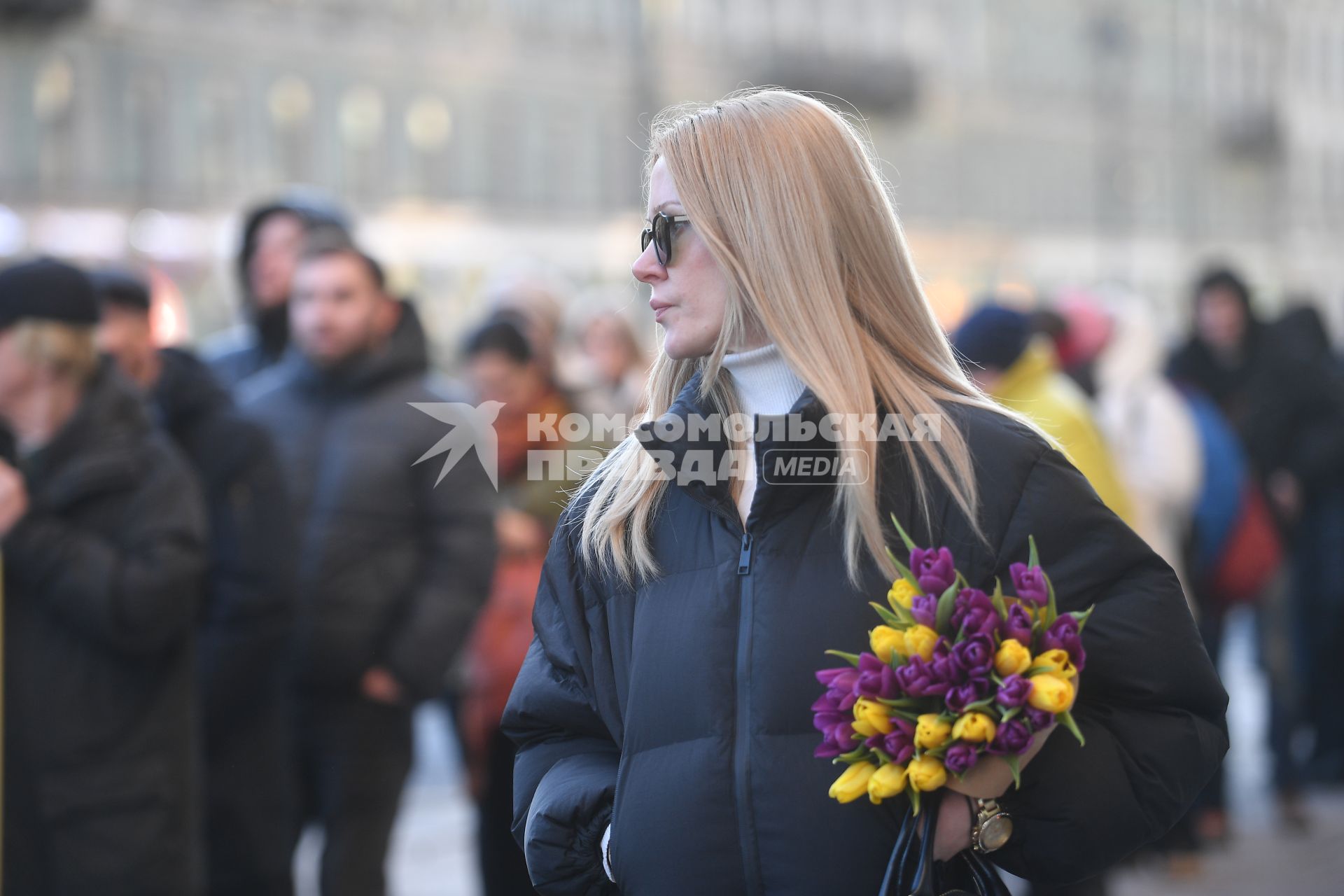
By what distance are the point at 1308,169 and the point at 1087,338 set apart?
53956 mm

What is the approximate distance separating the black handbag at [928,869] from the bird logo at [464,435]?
3.13m

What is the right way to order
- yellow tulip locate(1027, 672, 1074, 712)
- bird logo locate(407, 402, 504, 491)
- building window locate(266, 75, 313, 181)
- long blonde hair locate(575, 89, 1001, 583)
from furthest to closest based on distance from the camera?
1. building window locate(266, 75, 313, 181)
2. bird logo locate(407, 402, 504, 491)
3. long blonde hair locate(575, 89, 1001, 583)
4. yellow tulip locate(1027, 672, 1074, 712)

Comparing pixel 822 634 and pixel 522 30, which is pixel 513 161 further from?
pixel 822 634

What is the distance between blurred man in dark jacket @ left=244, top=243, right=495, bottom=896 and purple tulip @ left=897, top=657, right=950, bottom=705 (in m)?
3.07

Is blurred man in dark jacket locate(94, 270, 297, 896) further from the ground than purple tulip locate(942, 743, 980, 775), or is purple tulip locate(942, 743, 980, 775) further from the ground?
purple tulip locate(942, 743, 980, 775)

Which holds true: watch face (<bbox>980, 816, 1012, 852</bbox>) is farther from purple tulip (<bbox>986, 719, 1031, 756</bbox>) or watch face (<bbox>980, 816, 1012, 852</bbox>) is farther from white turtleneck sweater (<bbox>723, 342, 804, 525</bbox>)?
white turtleneck sweater (<bbox>723, 342, 804, 525</bbox>)

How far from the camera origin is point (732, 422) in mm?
2520

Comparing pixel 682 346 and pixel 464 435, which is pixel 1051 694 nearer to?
pixel 682 346

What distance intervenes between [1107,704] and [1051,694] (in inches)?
11.3

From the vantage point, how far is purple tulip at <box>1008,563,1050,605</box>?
216cm

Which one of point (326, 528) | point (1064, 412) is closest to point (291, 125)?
point (326, 528)

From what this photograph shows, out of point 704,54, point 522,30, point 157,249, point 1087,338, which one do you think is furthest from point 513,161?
point 1087,338

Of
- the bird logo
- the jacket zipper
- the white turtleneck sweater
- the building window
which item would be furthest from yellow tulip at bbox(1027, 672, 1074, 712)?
the building window

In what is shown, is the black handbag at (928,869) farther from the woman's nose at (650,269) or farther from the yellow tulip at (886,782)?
the woman's nose at (650,269)
